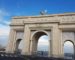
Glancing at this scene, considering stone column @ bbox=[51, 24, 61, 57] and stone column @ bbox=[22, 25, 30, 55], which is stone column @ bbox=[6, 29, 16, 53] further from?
stone column @ bbox=[51, 24, 61, 57]

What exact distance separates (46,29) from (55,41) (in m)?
2.77

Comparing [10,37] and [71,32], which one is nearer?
[71,32]

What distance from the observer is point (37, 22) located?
24062 mm

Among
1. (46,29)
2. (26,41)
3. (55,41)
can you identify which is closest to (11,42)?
(26,41)

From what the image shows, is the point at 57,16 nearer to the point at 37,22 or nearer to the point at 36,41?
the point at 37,22

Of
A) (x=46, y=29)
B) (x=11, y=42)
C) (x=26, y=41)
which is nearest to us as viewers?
(x=46, y=29)

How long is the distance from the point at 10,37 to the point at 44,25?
719cm

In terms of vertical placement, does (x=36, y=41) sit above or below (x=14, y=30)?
below

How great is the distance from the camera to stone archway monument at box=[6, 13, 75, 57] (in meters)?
22.6

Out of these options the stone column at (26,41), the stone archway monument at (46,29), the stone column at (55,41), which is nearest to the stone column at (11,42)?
the stone archway monument at (46,29)

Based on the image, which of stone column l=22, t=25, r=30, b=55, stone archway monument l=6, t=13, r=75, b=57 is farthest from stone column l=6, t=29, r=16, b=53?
stone column l=22, t=25, r=30, b=55

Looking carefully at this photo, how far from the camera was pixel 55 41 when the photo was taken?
22.3 metres

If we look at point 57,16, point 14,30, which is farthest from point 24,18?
point 57,16

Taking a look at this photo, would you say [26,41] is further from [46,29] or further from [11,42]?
[46,29]
